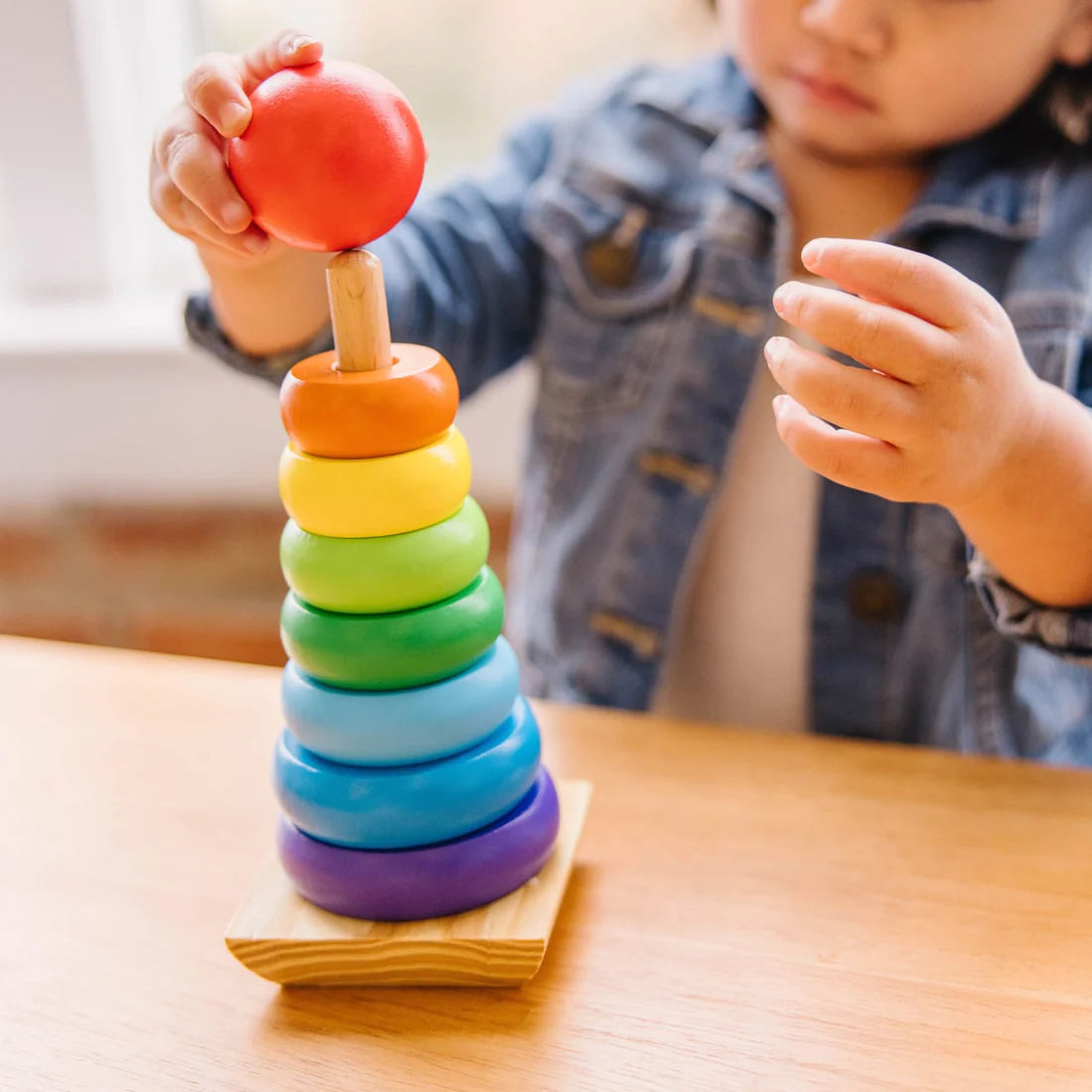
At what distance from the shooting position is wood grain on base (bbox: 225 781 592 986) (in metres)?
0.46

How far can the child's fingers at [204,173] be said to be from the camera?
0.45 metres

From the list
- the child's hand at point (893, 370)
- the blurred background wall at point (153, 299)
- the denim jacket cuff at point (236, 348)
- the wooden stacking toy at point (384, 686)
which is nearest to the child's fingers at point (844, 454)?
the child's hand at point (893, 370)

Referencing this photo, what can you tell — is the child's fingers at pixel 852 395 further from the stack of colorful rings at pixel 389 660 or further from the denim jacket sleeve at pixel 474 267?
the denim jacket sleeve at pixel 474 267

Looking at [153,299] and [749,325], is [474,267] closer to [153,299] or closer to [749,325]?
[749,325]

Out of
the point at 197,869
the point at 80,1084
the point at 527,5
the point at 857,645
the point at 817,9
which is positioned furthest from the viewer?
the point at 527,5

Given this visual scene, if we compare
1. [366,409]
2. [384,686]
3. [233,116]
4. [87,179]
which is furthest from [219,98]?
[87,179]

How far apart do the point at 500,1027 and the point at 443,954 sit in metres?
0.04


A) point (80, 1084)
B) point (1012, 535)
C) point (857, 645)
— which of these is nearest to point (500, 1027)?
point (80, 1084)

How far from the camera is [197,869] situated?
544 mm

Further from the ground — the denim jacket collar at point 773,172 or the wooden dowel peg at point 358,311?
the wooden dowel peg at point 358,311

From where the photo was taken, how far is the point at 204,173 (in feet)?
1.51

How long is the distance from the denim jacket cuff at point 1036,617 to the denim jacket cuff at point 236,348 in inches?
14.3

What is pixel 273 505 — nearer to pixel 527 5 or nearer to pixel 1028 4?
pixel 527 5

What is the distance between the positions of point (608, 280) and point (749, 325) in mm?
104
